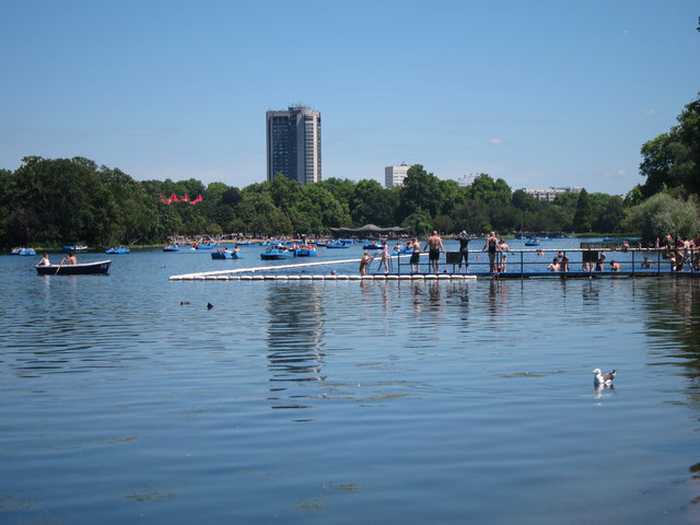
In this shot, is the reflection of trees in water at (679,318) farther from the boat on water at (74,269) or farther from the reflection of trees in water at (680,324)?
the boat on water at (74,269)

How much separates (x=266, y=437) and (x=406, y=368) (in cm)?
693

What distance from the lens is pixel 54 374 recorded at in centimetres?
2017

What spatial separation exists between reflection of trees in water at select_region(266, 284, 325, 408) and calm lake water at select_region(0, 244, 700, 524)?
0.37ft

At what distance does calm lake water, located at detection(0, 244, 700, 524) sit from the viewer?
33.5ft

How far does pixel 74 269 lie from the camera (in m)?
75.9

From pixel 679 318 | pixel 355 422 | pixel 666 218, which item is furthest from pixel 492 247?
pixel 666 218

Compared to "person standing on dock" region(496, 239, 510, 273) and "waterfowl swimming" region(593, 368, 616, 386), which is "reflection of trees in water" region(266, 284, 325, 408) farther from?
"person standing on dock" region(496, 239, 510, 273)

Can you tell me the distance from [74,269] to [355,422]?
6532cm

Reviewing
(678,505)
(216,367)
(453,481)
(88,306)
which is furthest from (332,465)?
(88,306)

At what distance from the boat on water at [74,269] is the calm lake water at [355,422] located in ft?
153

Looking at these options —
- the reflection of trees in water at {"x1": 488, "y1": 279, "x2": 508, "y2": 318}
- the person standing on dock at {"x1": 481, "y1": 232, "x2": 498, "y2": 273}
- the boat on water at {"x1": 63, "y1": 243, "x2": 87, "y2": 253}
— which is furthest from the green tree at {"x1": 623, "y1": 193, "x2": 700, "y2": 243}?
the boat on water at {"x1": 63, "y1": 243, "x2": 87, "y2": 253}

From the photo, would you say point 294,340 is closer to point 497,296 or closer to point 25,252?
point 497,296

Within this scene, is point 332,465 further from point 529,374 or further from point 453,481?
point 529,374

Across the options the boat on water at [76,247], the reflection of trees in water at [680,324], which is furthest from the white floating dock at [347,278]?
the boat on water at [76,247]
